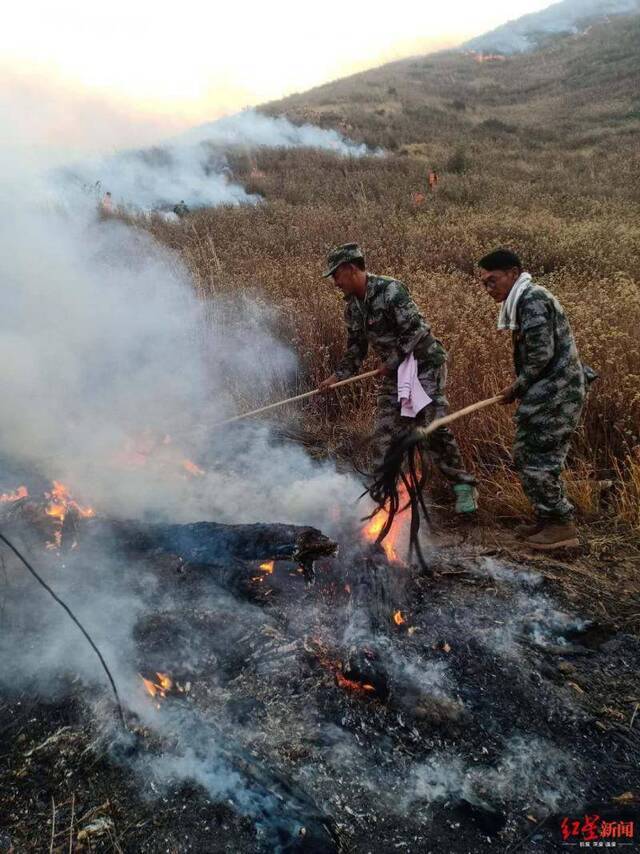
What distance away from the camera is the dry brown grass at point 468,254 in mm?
4215

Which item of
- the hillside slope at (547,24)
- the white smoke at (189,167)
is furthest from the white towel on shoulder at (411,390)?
the hillside slope at (547,24)

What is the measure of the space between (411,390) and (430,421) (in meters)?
0.33

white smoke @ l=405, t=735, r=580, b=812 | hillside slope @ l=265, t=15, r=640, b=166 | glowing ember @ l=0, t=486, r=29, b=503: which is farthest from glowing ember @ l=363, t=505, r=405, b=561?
hillside slope @ l=265, t=15, r=640, b=166

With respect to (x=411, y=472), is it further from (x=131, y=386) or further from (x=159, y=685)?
(x=131, y=386)

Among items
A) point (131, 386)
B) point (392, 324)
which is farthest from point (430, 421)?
point (131, 386)

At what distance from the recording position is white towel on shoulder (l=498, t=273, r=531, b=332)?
3.20m

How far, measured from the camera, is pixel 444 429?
12.9 feet

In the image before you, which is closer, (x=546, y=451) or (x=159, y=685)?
(x=159, y=685)

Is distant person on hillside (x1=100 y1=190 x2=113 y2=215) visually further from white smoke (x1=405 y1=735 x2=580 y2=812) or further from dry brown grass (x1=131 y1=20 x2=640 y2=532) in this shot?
white smoke (x1=405 y1=735 x2=580 y2=812)

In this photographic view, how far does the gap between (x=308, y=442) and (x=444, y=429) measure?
1.48m

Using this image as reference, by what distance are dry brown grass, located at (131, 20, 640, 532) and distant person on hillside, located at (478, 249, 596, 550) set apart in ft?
1.51

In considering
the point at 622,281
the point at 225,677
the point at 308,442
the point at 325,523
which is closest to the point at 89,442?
the point at 308,442

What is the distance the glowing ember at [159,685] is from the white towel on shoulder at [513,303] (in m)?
2.72

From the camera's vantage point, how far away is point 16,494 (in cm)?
409
